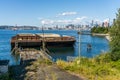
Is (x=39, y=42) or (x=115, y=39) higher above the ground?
(x=115, y=39)

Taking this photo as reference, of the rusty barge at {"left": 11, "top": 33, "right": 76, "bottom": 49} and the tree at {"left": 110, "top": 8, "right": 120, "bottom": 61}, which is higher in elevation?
the tree at {"left": 110, "top": 8, "right": 120, "bottom": 61}

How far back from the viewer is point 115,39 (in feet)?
127

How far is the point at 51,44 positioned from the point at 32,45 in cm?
578

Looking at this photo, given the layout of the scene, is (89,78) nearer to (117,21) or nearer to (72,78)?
(72,78)

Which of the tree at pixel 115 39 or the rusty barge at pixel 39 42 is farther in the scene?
the rusty barge at pixel 39 42

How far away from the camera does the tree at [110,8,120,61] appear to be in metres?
37.7

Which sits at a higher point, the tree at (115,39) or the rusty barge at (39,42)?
the tree at (115,39)

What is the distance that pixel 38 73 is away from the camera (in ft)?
86.9

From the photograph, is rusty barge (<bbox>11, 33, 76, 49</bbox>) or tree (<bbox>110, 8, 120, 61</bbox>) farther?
rusty barge (<bbox>11, 33, 76, 49</bbox>)

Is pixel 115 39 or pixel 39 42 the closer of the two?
pixel 115 39

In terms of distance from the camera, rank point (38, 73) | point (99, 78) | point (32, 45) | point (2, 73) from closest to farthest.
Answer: point (99, 78) → point (2, 73) → point (38, 73) → point (32, 45)

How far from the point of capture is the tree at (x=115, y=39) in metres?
37.7

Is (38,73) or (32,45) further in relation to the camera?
(32,45)

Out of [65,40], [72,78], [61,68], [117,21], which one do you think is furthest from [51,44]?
[72,78]
